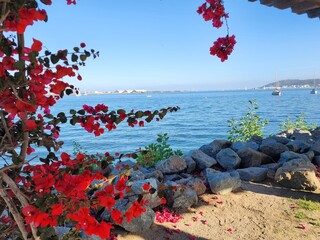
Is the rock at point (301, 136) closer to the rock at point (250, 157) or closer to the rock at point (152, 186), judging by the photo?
the rock at point (250, 157)

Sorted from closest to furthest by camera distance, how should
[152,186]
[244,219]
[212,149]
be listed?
[152,186]
[244,219]
[212,149]

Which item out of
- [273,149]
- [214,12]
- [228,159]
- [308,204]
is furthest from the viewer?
[273,149]

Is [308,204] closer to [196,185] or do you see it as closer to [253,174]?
[253,174]

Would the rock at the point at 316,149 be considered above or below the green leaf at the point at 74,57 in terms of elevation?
below

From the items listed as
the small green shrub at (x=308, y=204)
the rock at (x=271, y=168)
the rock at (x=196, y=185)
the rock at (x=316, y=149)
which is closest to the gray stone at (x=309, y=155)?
the rock at (x=316, y=149)

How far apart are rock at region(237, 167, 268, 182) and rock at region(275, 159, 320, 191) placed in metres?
0.26

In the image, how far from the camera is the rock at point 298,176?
4145 millimetres

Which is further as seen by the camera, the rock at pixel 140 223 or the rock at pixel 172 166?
the rock at pixel 172 166

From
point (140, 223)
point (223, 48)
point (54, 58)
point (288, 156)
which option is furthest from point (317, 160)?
point (54, 58)

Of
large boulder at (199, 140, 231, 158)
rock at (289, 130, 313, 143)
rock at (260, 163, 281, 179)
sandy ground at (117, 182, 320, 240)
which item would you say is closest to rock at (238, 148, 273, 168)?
rock at (260, 163, 281, 179)

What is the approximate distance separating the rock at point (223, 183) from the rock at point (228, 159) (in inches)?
27.3

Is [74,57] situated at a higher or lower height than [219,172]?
higher

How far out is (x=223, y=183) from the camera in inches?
156

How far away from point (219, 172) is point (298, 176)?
1.09 meters
